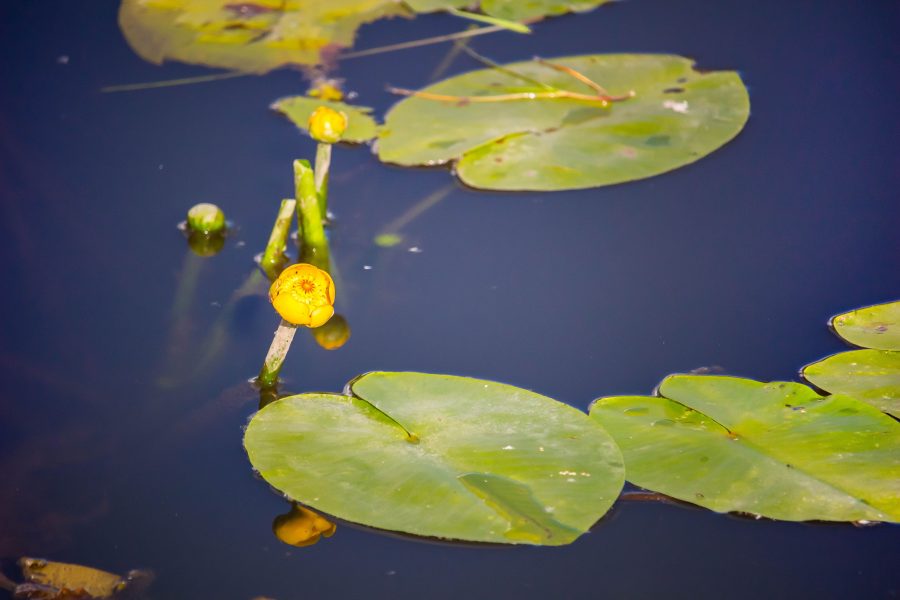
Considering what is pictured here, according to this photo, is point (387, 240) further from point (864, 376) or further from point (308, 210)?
point (864, 376)

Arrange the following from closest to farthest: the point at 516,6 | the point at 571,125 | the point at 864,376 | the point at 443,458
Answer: the point at 443,458 < the point at 864,376 < the point at 571,125 < the point at 516,6

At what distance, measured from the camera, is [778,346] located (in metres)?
1.95

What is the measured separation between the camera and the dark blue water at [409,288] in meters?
1.52

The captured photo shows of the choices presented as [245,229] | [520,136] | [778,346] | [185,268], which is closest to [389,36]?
[520,136]

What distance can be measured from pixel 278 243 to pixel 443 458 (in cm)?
83

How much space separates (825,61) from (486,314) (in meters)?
1.73

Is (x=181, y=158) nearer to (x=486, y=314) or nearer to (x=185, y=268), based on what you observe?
(x=185, y=268)

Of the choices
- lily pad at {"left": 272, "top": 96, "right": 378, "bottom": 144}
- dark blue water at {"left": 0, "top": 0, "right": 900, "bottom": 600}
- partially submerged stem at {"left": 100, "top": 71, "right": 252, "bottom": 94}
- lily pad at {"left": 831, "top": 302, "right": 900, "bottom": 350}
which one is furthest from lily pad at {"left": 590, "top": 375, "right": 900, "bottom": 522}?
partially submerged stem at {"left": 100, "top": 71, "right": 252, "bottom": 94}

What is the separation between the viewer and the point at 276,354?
1.78 m

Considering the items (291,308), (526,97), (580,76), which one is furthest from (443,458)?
(580,76)

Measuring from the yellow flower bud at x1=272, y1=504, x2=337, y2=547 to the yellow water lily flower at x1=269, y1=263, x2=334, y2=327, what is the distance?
37 centimetres

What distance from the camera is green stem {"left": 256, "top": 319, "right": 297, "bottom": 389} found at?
1.75 m

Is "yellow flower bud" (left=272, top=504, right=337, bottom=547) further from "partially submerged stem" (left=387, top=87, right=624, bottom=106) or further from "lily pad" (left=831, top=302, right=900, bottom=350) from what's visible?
"partially submerged stem" (left=387, top=87, right=624, bottom=106)

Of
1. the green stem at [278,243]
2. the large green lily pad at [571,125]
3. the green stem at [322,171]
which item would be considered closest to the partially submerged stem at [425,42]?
the large green lily pad at [571,125]
